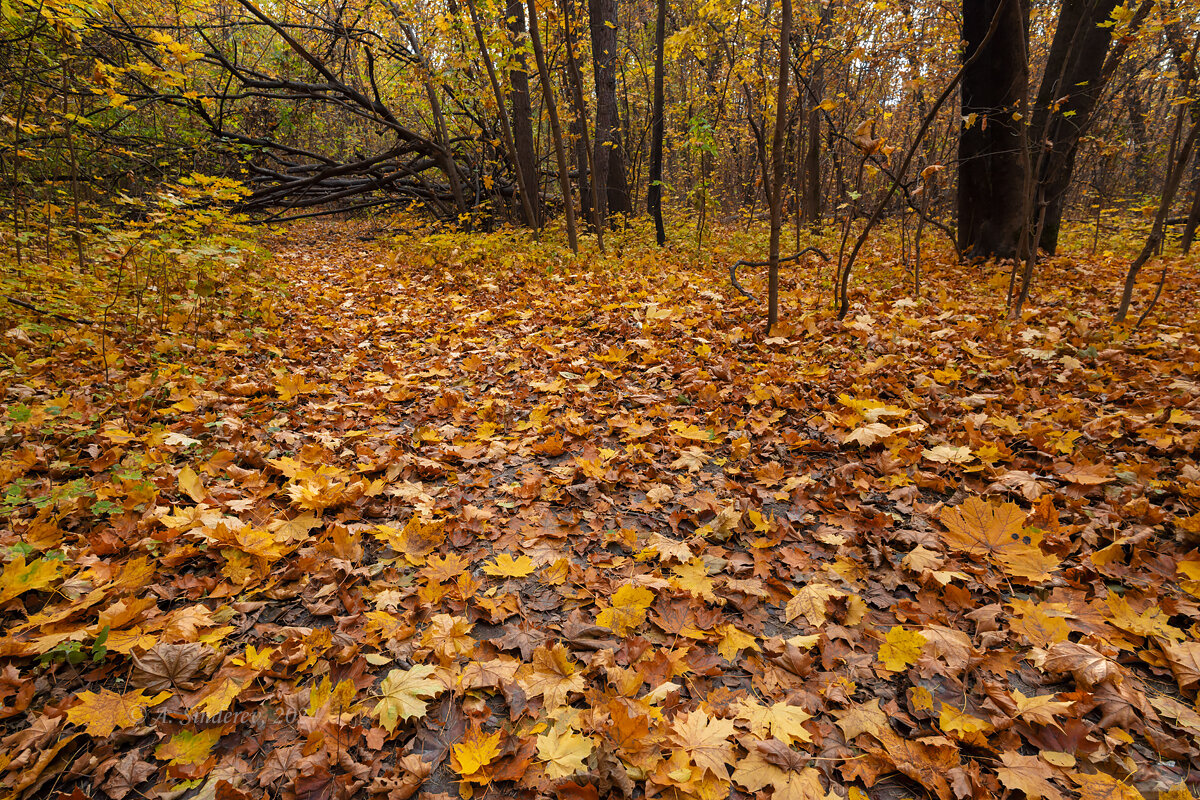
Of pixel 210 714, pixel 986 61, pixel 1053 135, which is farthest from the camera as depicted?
pixel 1053 135

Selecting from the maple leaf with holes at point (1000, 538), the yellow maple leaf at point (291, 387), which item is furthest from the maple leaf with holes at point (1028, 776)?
the yellow maple leaf at point (291, 387)

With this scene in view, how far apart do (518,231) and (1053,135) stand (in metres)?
7.79

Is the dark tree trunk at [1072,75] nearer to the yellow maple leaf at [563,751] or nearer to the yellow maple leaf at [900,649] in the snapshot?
the yellow maple leaf at [900,649]

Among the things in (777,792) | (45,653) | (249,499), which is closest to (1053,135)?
(777,792)

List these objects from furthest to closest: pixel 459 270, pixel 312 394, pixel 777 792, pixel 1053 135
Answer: pixel 459 270 → pixel 1053 135 → pixel 312 394 → pixel 777 792

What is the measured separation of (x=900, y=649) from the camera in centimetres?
165

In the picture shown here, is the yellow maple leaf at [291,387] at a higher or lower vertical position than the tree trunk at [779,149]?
lower

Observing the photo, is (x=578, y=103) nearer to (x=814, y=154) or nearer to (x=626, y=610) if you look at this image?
(x=814, y=154)

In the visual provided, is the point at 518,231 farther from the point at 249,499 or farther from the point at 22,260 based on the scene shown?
the point at 249,499

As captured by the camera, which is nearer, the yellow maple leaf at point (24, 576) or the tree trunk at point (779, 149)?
the yellow maple leaf at point (24, 576)

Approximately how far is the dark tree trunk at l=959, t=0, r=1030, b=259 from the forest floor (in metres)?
2.94

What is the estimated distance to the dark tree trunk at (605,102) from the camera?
895cm

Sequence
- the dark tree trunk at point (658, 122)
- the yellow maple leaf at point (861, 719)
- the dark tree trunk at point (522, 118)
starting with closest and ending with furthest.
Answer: the yellow maple leaf at point (861, 719)
the dark tree trunk at point (658, 122)
the dark tree trunk at point (522, 118)

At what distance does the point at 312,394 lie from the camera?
3697mm
